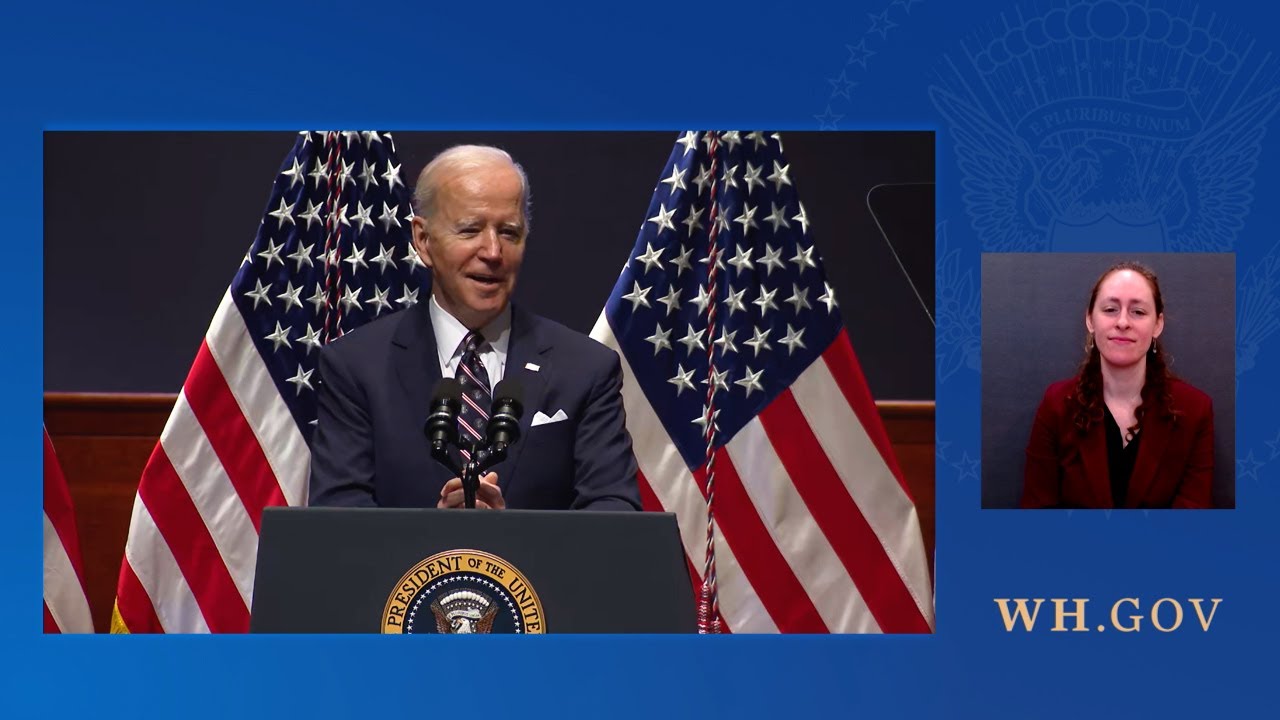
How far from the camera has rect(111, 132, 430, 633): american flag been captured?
4.16m

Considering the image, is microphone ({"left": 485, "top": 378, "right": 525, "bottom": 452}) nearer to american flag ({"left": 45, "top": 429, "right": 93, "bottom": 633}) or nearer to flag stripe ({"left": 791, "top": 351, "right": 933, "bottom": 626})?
flag stripe ({"left": 791, "top": 351, "right": 933, "bottom": 626})

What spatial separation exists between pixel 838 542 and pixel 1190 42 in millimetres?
1557

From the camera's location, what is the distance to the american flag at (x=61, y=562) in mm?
4145

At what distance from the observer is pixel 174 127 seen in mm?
4148

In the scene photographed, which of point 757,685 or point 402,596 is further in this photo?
point 757,685

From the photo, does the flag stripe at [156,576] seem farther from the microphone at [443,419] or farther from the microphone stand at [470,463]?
the microphone at [443,419]

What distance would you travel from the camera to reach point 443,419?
330cm

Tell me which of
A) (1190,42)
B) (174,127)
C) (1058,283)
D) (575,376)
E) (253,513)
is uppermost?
(1190,42)

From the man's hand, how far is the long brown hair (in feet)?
5.02

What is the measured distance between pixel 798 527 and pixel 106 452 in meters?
1.76

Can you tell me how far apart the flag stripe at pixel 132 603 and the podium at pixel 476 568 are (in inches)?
27.8

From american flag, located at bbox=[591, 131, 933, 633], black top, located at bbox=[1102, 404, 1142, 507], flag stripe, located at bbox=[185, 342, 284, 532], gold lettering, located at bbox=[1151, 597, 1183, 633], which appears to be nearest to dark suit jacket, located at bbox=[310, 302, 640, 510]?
american flag, located at bbox=[591, 131, 933, 633]

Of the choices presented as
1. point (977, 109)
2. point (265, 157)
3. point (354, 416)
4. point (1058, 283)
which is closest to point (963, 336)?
point (1058, 283)

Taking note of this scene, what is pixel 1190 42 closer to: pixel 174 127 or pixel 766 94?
pixel 766 94
